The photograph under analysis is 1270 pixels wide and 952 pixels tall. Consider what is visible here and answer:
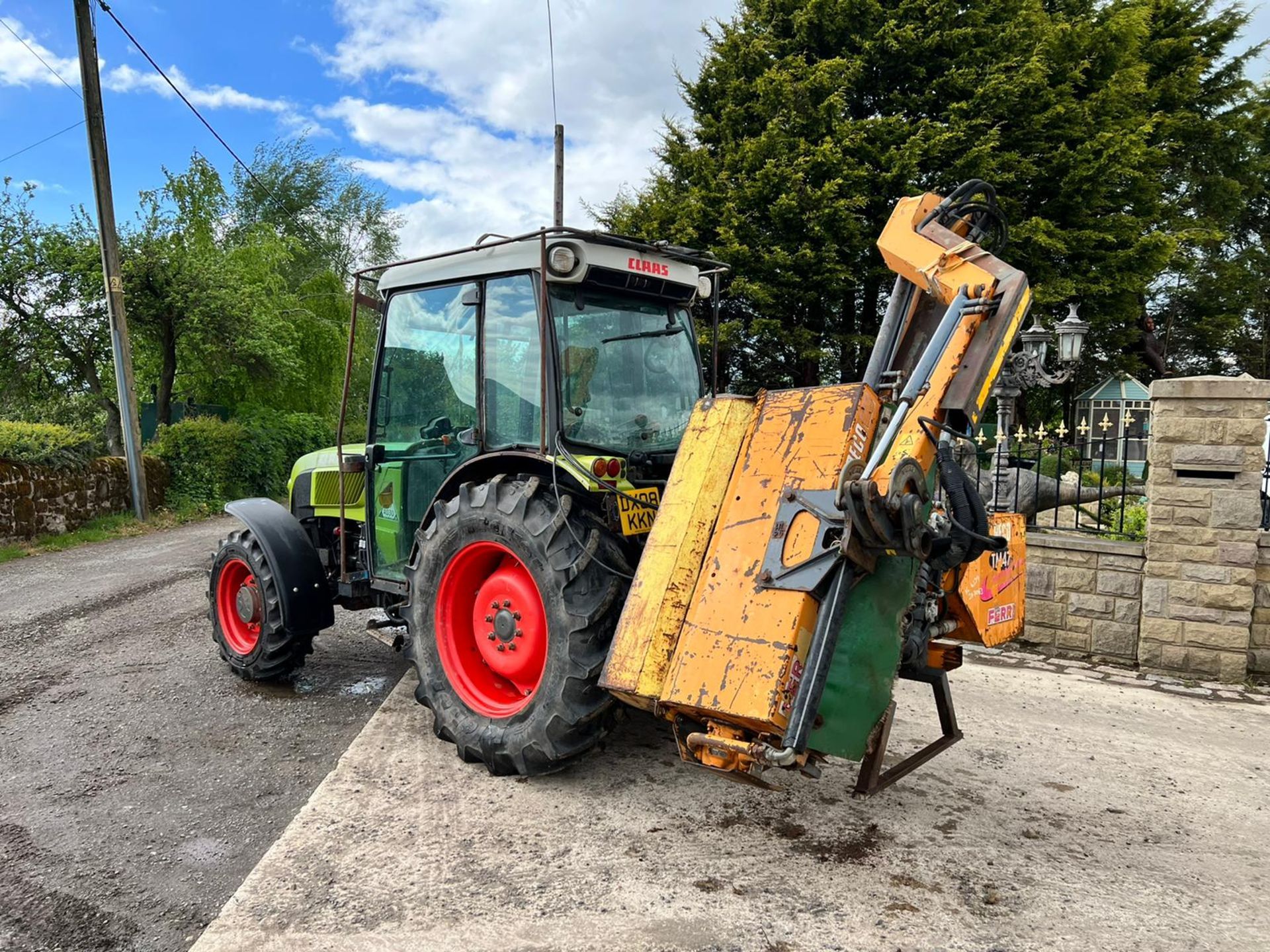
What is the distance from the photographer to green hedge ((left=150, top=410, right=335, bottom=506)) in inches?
524

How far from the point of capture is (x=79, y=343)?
12945 millimetres

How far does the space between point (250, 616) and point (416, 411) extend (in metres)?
1.65

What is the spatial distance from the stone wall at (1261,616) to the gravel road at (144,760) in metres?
5.43

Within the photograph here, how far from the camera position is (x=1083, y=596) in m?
5.50

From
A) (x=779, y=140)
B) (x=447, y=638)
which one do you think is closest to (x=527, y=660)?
(x=447, y=638)

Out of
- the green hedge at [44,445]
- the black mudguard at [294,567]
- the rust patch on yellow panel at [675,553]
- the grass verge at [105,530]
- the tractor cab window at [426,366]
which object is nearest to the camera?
the rust patch on yellow panel at [675,553]

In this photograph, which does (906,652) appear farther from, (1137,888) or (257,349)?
(257,349)

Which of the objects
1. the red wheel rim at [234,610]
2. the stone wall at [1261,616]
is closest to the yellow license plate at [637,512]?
the red wheel rim at [234,610]

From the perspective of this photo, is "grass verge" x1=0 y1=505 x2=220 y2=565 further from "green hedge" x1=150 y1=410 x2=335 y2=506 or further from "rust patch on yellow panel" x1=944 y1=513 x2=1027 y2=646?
"rust patch on yellow panel" x1=944 y1=513 x2=1027 y2=646

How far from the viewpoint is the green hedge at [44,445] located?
9.88 metres

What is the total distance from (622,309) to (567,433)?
742 millimetres

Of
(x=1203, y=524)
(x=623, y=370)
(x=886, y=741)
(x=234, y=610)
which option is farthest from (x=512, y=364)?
(x=1203, y=524)

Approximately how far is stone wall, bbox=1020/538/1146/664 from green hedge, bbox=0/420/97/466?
1134cm

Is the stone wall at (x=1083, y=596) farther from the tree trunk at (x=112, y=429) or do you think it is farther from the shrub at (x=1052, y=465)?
the tree trunk at (x=112, y=429)
